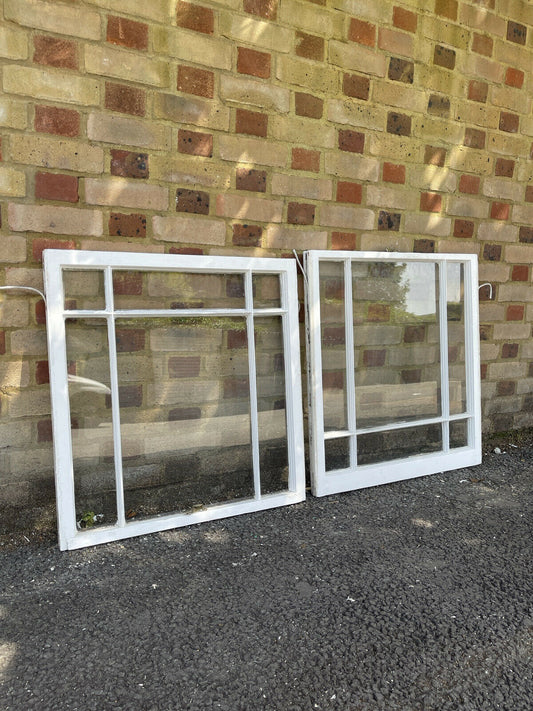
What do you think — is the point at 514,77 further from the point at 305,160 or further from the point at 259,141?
the point at 259,141

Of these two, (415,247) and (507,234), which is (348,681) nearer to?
(415,247)

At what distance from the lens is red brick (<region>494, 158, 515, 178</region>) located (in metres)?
3.23

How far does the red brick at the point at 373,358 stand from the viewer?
283 cm

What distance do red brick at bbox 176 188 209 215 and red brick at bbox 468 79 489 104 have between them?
5.77 feet

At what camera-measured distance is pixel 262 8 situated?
2.46m

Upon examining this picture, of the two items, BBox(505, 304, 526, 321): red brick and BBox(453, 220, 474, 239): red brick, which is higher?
BBox(453, 220, 474, 239): red brick

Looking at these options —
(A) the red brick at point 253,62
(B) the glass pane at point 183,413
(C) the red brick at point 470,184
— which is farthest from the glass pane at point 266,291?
(C) the red brick at point 470,184

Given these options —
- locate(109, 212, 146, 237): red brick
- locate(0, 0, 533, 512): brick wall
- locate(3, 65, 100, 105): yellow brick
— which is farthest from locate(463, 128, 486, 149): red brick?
locate(3, 65, 100, 105): yellow brick

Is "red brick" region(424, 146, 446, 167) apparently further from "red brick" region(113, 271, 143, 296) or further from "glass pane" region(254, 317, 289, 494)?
"red brick" region(113, 271, 143, 296)

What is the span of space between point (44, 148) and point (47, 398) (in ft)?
3.36

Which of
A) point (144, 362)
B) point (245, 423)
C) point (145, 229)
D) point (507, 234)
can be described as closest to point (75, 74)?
point (145, 229)

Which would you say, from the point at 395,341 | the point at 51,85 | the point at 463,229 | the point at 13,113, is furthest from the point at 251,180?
the point at 463,229

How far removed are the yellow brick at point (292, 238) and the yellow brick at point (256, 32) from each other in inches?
32.9

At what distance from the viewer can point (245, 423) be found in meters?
2.52
